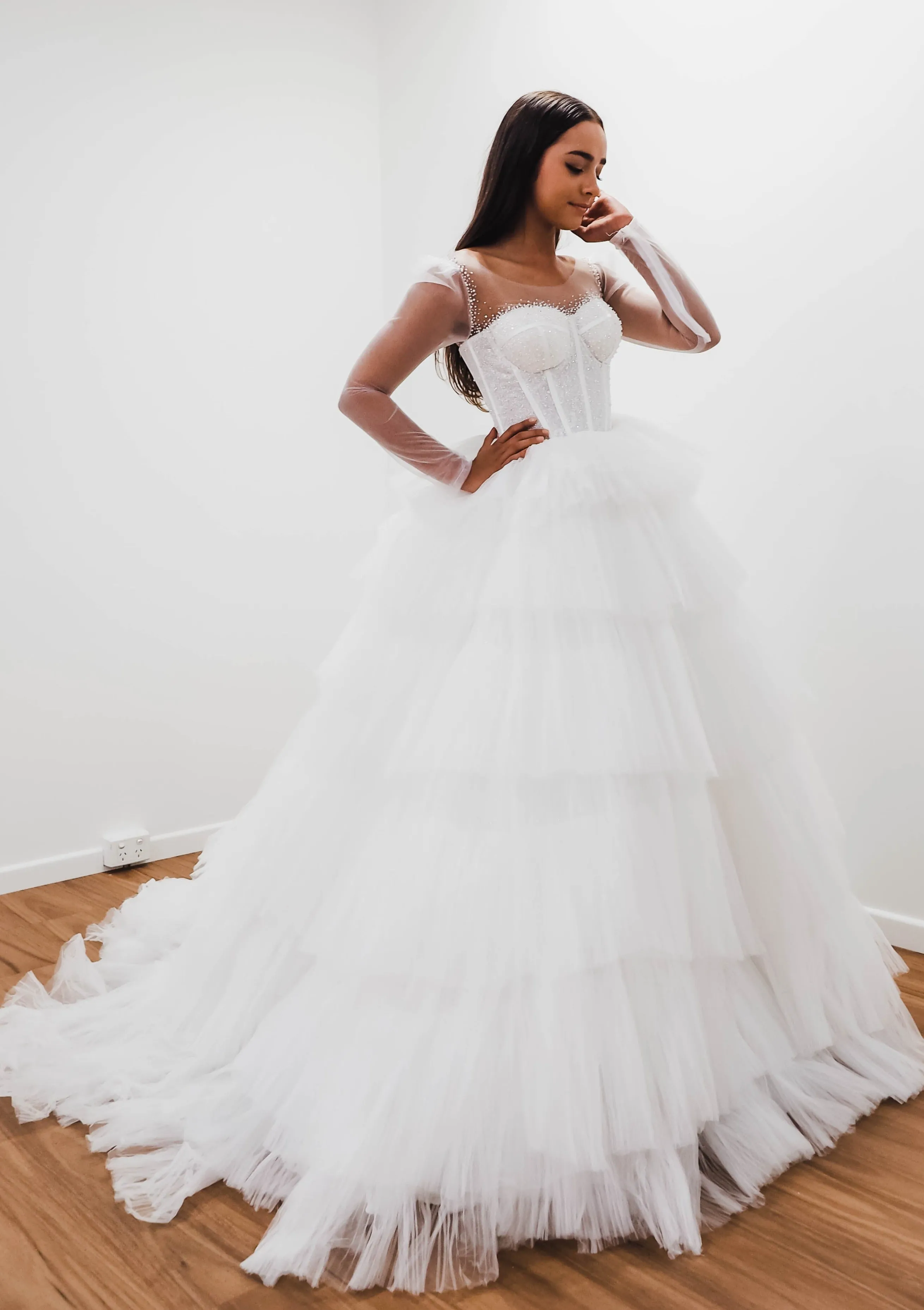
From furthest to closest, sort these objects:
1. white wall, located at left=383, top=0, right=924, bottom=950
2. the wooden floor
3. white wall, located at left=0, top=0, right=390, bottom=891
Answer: white wall, located at left=0, top=0, right=390, bottom=891 < white wall, located at left=383, top=0, right=924, bottom=950 < the wooden floor

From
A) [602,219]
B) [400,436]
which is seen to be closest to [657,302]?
[602,219]

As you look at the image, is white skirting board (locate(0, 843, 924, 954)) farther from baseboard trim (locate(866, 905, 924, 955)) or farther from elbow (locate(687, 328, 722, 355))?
elbow (locate(687, 328, 722, 355))

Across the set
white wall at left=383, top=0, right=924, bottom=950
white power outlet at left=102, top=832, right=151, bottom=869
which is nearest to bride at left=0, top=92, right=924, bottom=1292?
white wall at left=383, top=0, right=924, bottom=950

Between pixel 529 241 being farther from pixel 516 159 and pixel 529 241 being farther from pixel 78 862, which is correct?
pixel 78 862

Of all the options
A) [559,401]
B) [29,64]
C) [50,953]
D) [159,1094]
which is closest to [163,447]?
[29,64]

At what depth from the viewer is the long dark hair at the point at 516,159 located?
1.80 metres

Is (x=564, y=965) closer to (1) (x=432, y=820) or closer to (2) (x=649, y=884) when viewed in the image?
(2) (x=649, y=884)

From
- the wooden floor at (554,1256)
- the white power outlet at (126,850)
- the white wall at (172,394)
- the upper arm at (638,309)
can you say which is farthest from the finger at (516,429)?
the white power outlet at (126,850)

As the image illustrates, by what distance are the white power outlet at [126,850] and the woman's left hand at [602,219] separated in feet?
7.07

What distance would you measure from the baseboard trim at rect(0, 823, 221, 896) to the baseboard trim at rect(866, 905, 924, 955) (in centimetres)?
178

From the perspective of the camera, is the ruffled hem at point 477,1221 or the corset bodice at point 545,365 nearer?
the ruffled hem at point 477,1221

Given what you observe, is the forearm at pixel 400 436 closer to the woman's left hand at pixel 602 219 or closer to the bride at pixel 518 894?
the bride at pixel 518 894

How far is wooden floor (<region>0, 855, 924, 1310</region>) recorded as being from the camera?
4.36 feet

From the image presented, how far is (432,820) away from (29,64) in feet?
8.23
